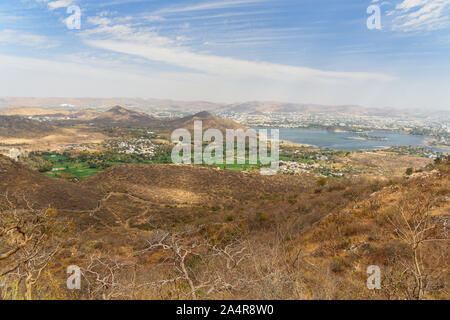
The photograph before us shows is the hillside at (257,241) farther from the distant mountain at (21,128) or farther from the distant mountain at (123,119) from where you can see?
the distant mountain at (123,119)

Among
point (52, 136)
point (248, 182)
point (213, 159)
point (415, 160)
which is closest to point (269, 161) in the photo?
point (213, 159)

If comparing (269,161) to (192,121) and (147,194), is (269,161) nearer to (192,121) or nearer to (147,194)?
(147,194)

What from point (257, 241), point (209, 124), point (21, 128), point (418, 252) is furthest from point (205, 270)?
point (209, 124)

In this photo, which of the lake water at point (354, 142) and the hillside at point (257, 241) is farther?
the lake water at point (354, 142)

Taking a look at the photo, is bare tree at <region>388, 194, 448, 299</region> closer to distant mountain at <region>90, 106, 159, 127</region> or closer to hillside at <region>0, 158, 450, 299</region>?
hillside at <region>0, 158, 450, 299</region>

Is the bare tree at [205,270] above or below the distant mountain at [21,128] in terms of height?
below

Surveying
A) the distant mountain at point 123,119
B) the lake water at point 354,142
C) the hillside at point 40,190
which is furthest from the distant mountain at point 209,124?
the hillside at point 40,190

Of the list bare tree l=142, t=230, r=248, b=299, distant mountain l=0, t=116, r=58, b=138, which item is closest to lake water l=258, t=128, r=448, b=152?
bare tree l=142, t=230, r=248, b=299

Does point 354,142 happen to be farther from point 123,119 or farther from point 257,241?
point 123,119
